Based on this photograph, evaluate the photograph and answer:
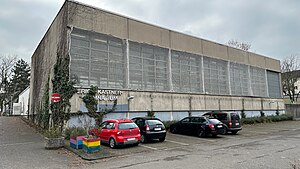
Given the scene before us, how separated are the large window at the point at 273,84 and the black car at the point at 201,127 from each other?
74.7ft

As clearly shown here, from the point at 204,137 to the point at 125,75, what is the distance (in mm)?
7675

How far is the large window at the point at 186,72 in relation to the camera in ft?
75.5

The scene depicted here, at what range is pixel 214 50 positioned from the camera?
27000 mm

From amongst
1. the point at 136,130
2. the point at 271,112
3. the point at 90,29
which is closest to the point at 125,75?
the point at 90,29

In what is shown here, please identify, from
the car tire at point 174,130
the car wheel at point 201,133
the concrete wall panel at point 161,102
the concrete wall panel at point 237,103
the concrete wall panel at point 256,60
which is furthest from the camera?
the concrete wall panel at point 256,60

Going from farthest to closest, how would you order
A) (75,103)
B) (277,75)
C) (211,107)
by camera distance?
(277,75)
(211,107)
(75,103)

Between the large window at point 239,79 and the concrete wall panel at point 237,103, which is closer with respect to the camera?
the concrete wall panel at point 237,103

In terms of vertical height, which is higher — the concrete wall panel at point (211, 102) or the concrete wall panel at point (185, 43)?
the concrete wall panel at point (185, 43)

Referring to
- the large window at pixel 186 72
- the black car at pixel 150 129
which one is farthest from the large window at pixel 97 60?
the large window at pixel 186 72

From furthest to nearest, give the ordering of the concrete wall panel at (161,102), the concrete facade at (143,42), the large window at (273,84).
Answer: the large window at (273,84), the concrete wall panel at (161,102), the concrete facade at (143,42)

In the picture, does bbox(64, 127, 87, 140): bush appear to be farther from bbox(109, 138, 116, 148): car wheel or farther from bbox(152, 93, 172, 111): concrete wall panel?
bbox(152, 93, 172, 111): concrete wall panel

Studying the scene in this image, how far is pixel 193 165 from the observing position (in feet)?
25.5

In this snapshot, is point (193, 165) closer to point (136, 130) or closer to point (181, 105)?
point (136, 130)

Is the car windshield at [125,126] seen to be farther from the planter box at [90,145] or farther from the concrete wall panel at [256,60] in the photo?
the concrete wall panel at [256,60]
